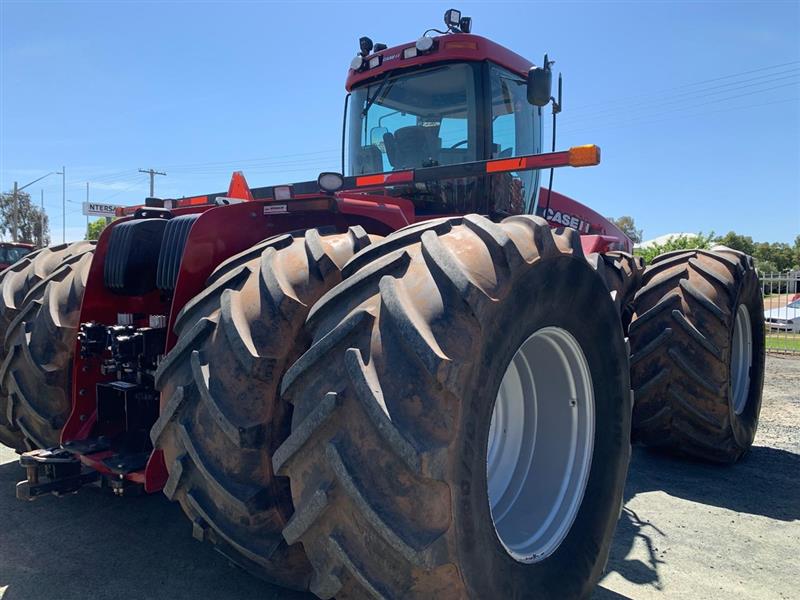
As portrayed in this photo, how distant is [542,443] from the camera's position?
2965mm

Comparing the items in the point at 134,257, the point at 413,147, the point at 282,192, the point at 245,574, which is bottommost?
the point at 245,574

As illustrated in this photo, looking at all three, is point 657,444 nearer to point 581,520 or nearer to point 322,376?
point 581,520

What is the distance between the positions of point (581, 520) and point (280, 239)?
1.77m

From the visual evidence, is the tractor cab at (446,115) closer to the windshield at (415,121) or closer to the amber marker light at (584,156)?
the windshield at (415,121)

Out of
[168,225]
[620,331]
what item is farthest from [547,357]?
[168,225]

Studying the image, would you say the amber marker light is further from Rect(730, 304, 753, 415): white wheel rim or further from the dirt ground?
Rect(730, 304, 753, 415): white wheel rim

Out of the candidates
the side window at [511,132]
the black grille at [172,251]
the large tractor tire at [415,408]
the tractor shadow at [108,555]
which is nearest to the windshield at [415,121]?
the side window at [511,132]

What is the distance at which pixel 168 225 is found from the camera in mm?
3074

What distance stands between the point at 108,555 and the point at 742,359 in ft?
17.3

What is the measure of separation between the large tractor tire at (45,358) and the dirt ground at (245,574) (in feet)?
1.71

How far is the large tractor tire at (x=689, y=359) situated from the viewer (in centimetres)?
458

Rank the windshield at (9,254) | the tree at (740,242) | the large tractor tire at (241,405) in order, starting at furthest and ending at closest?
1. the tree at (740,242)
2. the windshield at (9,254)
3. the large tractor tire at (241,405)

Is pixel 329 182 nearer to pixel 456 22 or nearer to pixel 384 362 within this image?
pixel 384 362

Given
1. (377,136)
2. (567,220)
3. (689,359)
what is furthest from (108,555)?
(567,220)
